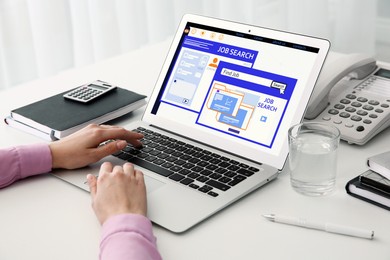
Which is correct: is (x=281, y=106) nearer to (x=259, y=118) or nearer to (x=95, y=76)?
(x=259, y=118)

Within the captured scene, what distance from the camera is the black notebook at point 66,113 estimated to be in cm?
139

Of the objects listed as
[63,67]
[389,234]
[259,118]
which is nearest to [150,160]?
[259,118]

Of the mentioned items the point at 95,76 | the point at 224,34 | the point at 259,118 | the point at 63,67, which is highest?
the point at 224,34

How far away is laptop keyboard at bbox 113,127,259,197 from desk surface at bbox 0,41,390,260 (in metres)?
0.05

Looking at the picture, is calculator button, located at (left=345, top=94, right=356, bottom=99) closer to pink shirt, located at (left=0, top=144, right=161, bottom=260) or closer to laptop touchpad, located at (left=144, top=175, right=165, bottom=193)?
laptop touchpad, located at (left=144, top=175, right=165, bottom=193)

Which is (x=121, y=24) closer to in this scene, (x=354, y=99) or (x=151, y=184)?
(x=354, y=99)

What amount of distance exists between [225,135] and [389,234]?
40 centimetres

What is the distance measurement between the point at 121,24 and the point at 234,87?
1727 mm

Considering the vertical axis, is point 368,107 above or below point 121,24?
above

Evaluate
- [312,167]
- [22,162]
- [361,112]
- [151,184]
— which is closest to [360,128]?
[361,112]

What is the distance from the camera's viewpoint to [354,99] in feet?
4.55

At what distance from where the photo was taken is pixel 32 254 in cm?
102

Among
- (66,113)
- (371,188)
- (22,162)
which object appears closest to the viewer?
(371,188)

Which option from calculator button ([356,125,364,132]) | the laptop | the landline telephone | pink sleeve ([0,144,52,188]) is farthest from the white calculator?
calculator button ([356,125,364,132])
